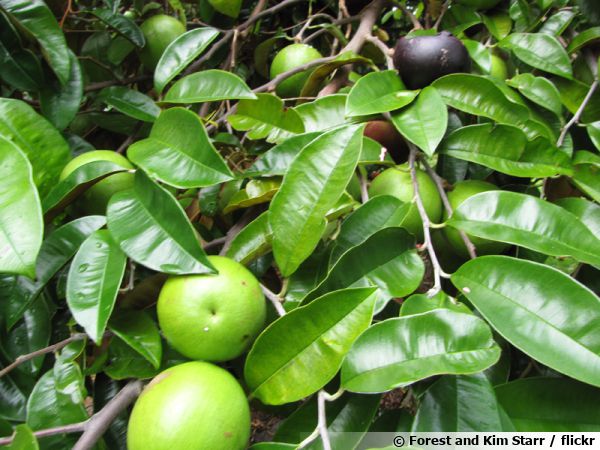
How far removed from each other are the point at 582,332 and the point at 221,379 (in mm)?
426

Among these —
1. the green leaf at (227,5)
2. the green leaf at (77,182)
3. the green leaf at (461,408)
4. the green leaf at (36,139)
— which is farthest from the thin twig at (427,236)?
the green leaf at (227,5)

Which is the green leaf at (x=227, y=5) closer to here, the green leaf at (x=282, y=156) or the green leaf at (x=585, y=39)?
the green leaf at (x=282, y=156)

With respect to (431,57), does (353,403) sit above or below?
below

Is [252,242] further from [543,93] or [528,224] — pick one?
[543,93]

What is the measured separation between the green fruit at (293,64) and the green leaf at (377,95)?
30 centimetres

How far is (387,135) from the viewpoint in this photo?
98cm

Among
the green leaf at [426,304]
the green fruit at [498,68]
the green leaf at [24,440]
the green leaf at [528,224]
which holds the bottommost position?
the green leaf at [24,440]

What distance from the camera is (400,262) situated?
2.23 ft

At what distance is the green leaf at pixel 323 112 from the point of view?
0.88m

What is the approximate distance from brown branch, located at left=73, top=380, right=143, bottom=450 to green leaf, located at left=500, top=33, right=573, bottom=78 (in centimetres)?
95

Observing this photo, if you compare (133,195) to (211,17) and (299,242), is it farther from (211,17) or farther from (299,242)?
(211,17)

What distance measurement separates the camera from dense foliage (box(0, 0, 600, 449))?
1.80ft

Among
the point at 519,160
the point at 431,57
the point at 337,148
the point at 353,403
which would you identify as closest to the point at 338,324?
the point at 353,403

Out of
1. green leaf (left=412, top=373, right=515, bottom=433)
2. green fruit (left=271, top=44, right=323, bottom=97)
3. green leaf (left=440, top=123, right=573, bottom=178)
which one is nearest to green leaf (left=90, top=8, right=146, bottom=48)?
green fruit (left=271, top=44, right=323, bottom=97)
